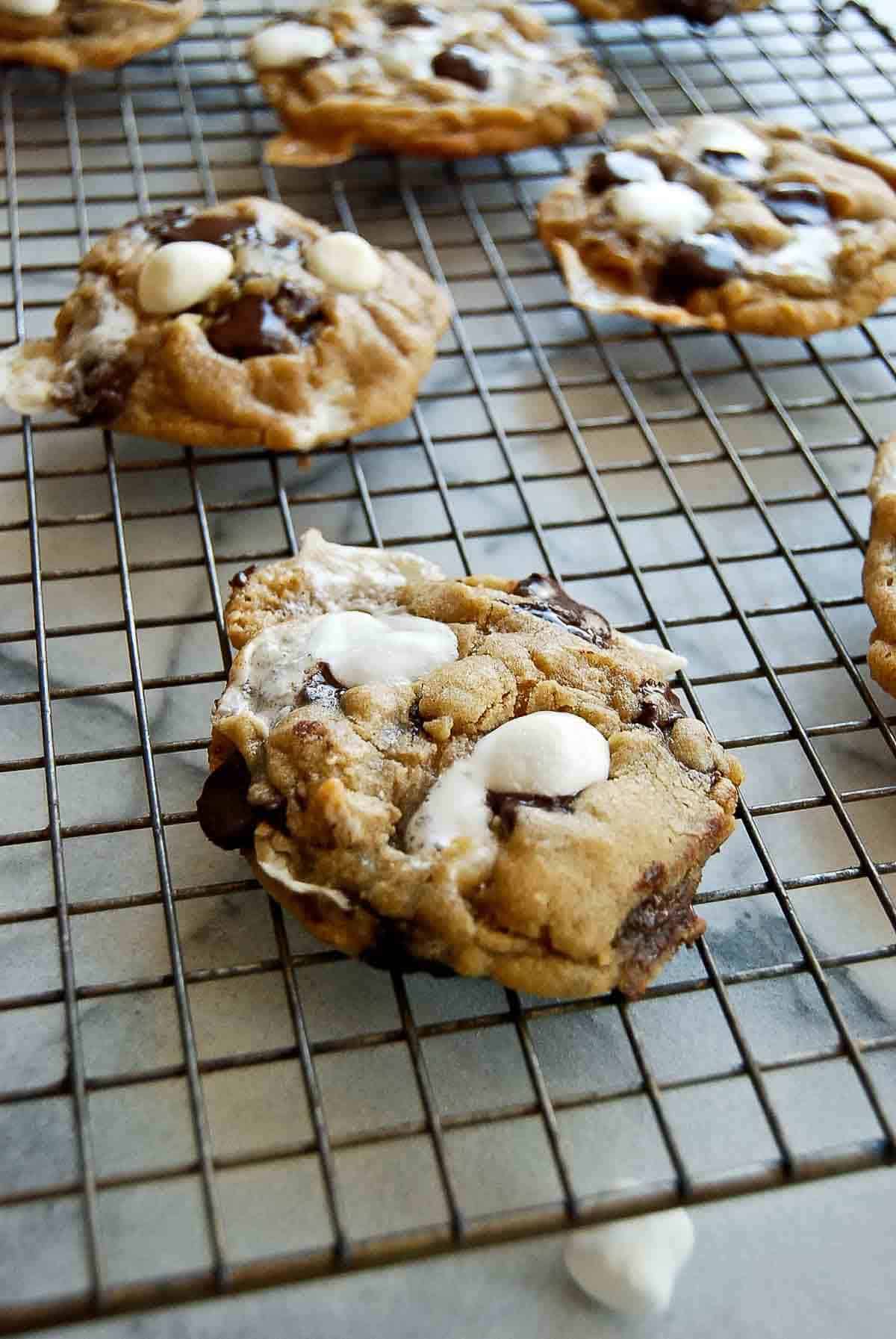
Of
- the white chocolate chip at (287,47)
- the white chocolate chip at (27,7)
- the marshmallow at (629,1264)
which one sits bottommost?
the marshmallow at (629,1264)

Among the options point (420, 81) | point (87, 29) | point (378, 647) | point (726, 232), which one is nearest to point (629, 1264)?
point (378, 647)

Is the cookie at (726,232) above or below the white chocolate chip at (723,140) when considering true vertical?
below

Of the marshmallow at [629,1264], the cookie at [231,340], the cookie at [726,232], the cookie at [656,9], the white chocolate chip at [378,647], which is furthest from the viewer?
the cookie at [656,9]

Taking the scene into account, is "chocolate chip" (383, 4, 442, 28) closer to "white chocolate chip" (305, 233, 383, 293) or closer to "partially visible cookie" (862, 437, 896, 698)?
"white chocolate chip" (305, 233, 383, 293)

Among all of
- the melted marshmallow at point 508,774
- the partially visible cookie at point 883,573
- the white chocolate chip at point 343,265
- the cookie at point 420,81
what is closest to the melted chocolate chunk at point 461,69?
the cookie at point 420,81

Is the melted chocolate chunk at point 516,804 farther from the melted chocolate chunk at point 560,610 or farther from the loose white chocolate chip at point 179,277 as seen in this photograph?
the loose white chocolate chip at point 179,277

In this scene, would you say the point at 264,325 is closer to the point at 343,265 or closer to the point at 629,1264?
the point at 343,265

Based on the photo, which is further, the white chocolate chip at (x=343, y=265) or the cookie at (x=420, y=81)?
the cookie at (x=420, y=81)

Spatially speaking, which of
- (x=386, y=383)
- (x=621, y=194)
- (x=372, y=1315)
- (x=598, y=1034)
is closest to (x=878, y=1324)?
(x=598, y=1034)
